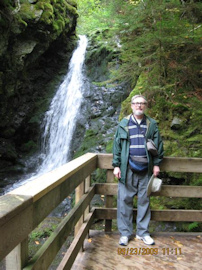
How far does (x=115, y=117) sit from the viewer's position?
1052 cm

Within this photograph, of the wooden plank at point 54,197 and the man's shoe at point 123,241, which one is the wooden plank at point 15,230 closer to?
the wooden plank at point 54,197

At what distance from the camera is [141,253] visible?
9.52 feet

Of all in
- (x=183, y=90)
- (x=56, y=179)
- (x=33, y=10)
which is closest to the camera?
(x=56, y=179)

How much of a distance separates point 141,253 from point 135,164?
1086 mm

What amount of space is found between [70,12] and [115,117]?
7921 mm

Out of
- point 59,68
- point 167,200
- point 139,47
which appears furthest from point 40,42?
point 167,200

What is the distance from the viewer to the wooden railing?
1248 millimetres

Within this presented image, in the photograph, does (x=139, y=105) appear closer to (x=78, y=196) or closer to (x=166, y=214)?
(x=78, y=196)

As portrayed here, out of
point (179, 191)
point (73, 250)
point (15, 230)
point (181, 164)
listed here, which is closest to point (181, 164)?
point (181, 164)

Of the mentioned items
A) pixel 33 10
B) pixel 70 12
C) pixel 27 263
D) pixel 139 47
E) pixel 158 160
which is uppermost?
pixel 70 12

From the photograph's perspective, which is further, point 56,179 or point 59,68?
point 59,68

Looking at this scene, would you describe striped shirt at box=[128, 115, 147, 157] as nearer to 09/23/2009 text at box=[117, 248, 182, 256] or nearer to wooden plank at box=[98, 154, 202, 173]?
wooden plank at box=[98, 154, 202, 173]

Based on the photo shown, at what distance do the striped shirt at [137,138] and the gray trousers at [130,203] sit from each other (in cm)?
27

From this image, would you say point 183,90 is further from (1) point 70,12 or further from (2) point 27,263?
(1) point 70,12
